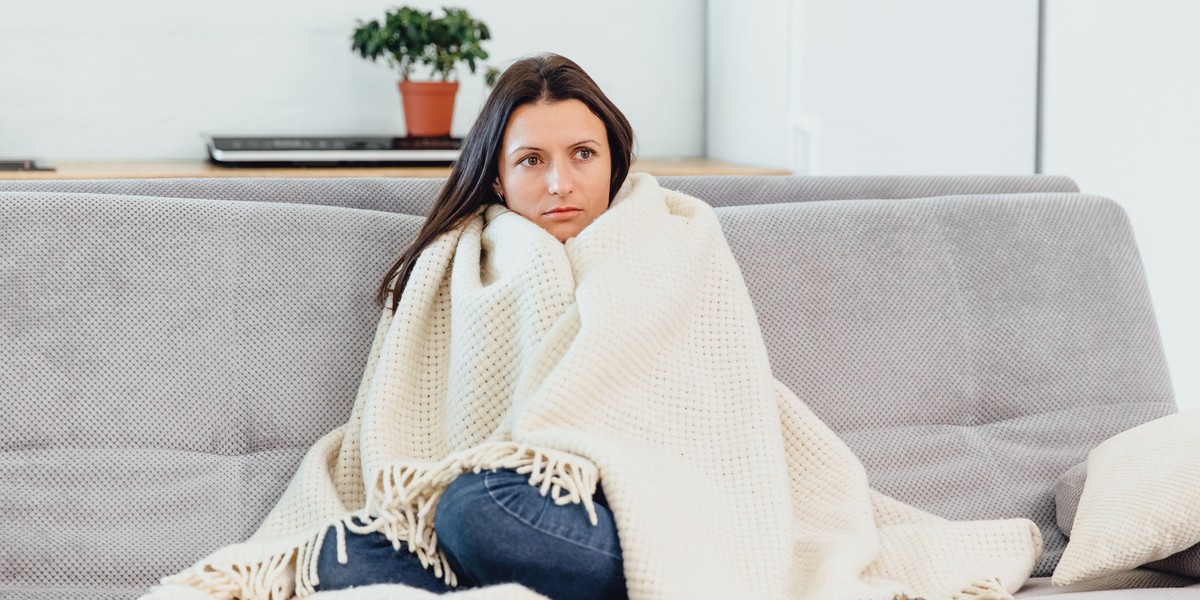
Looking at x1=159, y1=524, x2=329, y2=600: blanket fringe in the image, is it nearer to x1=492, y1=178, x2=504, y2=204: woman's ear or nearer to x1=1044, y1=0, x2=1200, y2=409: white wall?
x1=492, y1=178, x2=504, y2=204: woman's ear

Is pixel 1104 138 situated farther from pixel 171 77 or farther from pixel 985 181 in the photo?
pixel 171 77

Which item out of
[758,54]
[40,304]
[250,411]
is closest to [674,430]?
[250,411]

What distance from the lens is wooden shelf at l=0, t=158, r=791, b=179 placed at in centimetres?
244

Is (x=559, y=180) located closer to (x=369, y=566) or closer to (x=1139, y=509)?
(x=369, y=566)

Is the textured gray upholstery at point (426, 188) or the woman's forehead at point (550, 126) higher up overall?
the woman's forehead at point (550, 126)

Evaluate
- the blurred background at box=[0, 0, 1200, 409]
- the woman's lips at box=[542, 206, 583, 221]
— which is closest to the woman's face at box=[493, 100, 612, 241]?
the woman's lips at box=[542, 206, 583, 221]

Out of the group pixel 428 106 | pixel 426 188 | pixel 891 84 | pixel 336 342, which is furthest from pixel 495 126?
pixel 891 84

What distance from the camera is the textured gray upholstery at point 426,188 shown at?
5.53 ft

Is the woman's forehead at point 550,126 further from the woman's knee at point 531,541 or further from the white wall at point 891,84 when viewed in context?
the white wall at point 891,84

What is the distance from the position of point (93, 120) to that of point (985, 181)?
2.07m

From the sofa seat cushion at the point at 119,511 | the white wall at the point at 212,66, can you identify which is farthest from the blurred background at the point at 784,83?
the sofa seat cushion at the point at 119,511

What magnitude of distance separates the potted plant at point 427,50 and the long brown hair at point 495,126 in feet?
4.02

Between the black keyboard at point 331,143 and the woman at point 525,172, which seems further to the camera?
the black keyboard at point 331,143

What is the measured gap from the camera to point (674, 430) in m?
1.38
